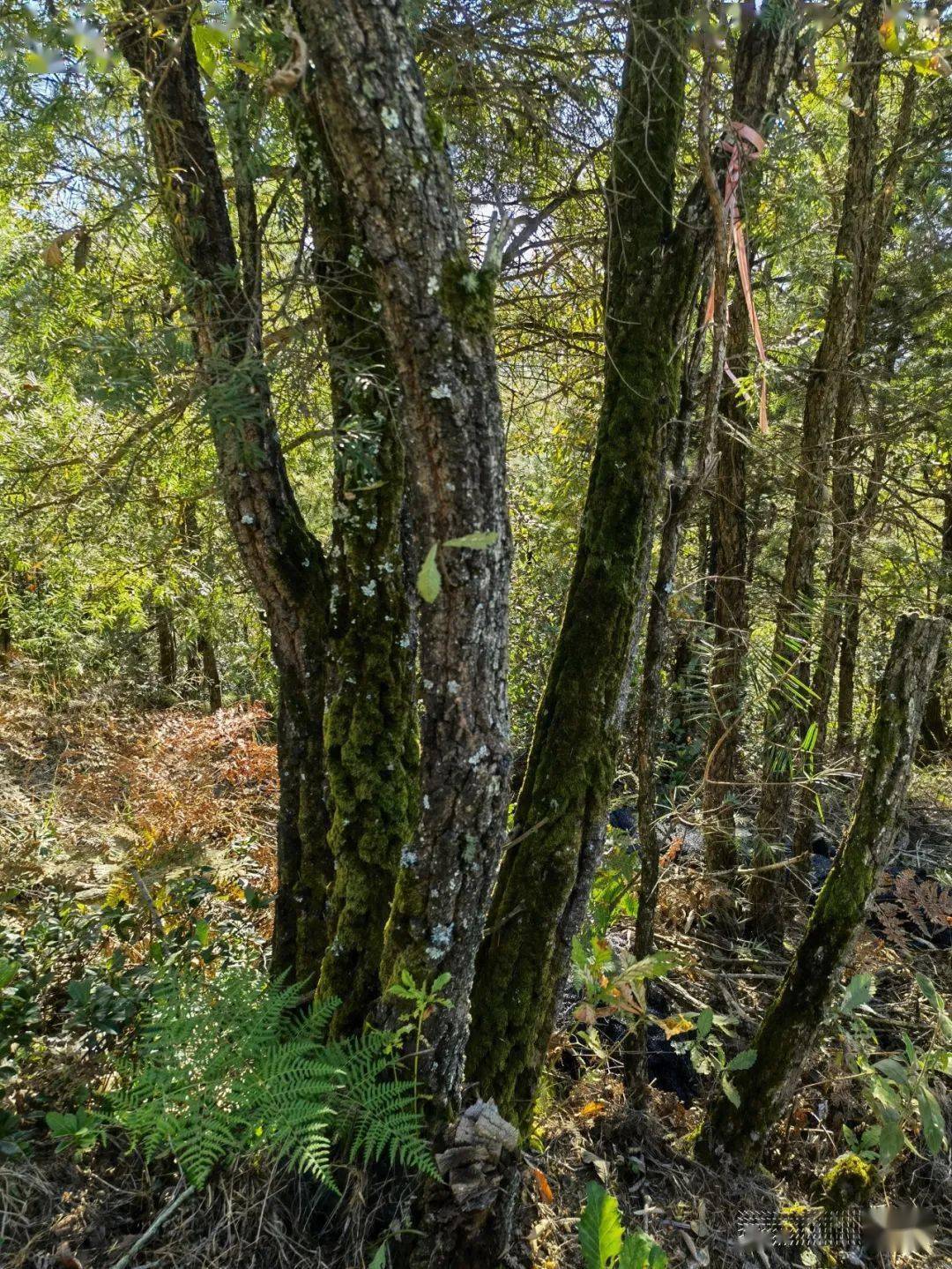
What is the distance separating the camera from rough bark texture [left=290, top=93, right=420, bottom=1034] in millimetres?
2629

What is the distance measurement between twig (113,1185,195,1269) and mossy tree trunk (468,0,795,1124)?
95 cm

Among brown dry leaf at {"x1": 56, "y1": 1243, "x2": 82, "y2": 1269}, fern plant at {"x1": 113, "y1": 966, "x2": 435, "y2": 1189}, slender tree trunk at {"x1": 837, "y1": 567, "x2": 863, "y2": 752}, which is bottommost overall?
brown dry leaf at {"x1": 56, "y1": 1243, "x2": 82, "y2": 1269}

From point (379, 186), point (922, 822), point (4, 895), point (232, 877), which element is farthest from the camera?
point (922, 822)

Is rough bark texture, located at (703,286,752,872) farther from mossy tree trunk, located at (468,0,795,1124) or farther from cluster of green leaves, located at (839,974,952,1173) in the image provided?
mossy tree trunk, located at (468,0,795,1124)

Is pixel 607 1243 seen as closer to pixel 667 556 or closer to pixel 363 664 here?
pixel 363 664

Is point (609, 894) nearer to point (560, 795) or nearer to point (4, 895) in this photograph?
point (560, 795)

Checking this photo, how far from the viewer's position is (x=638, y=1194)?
303cm

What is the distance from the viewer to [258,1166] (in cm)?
245

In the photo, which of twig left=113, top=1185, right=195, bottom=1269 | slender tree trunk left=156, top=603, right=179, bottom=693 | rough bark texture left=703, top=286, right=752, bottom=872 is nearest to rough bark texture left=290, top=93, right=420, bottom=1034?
twig left=113, top=1185, right=195, bottom=1269

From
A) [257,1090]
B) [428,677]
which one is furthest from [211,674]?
[428,677]

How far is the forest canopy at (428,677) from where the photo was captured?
2186 mm

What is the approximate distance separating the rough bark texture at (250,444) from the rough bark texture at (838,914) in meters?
1.83

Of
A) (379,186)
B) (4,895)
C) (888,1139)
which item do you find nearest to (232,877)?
(4,895)

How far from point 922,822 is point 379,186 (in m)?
6.71
